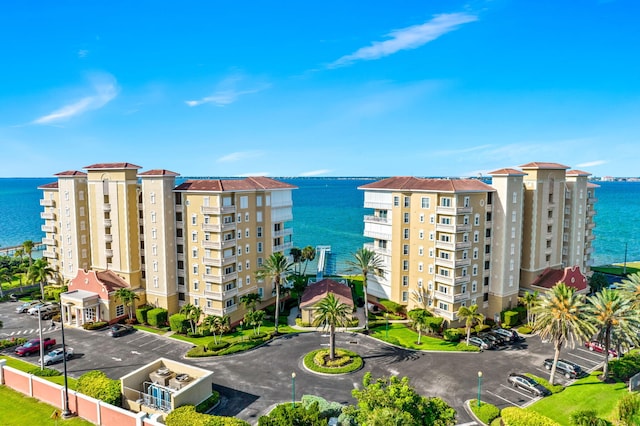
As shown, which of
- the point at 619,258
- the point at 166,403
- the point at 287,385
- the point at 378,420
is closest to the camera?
the point at 378,420

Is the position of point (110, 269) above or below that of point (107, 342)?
above

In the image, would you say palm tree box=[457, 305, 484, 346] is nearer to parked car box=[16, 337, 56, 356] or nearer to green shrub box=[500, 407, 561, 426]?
green shrub box=[500, 407, 561, 426]

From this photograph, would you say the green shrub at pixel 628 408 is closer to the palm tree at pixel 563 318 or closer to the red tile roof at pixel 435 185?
the palm tree at pixel 563 318

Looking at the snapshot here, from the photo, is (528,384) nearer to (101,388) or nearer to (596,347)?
(596,347)

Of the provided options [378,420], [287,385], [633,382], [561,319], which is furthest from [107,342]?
[633,382]

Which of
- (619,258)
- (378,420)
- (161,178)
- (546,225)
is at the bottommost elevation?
(619,258)

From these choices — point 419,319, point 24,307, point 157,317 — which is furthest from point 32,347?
point 419,319

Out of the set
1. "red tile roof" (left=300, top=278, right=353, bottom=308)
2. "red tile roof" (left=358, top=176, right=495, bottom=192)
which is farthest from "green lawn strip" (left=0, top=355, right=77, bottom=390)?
"red tile roof" (left=358, top=176, right=495, bottom=192)

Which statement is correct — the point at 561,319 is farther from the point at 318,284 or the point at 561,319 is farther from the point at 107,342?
the point at 107,342
